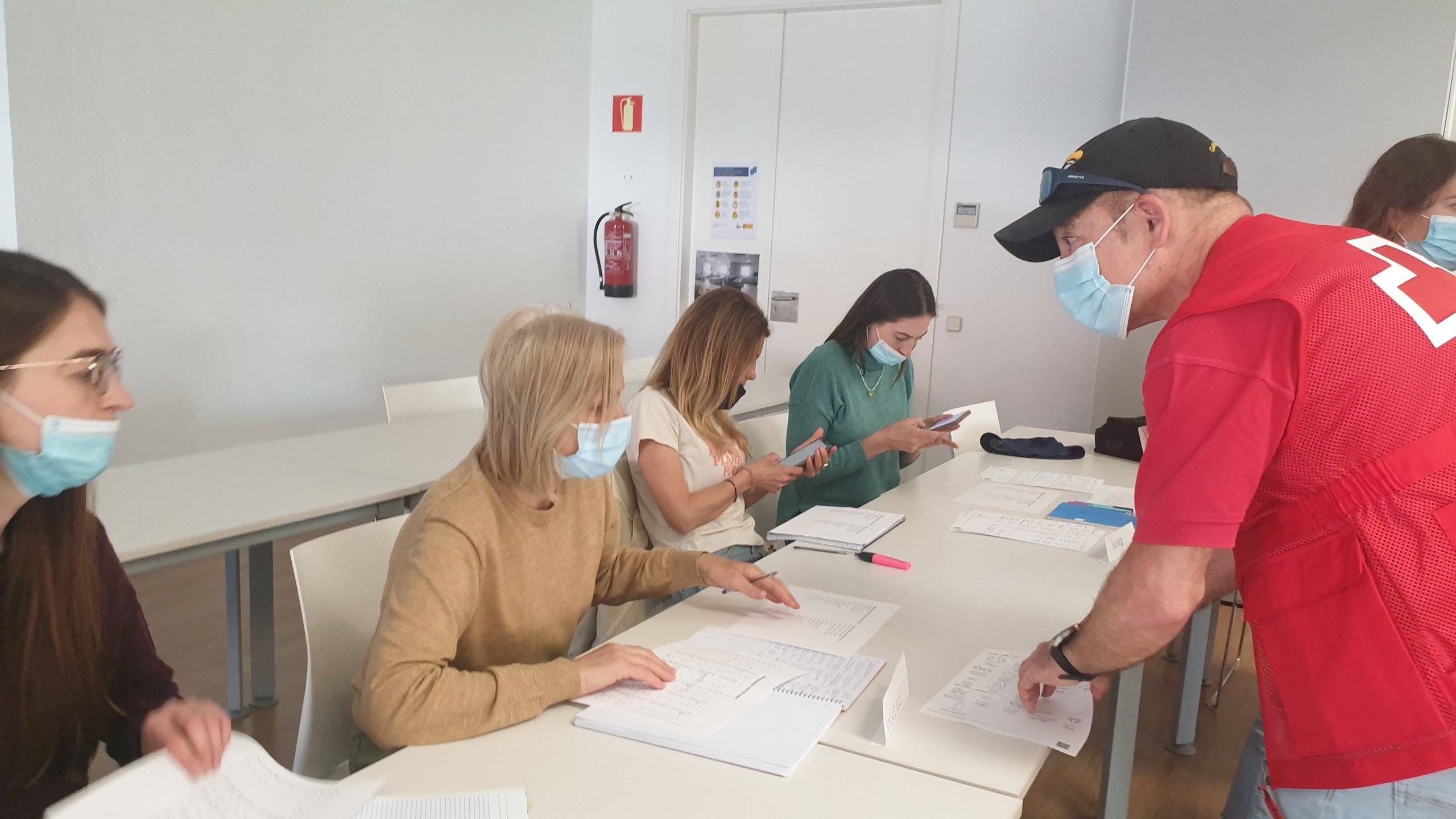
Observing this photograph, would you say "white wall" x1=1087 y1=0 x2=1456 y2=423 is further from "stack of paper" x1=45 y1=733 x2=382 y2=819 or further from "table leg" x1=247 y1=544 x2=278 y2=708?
"stack of paper" x1=45 y1=733 x2=382 y2=819

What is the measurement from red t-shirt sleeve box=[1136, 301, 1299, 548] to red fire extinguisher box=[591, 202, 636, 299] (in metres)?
4.76

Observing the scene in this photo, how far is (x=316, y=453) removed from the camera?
2.83 m

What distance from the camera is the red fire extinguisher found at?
5.57m

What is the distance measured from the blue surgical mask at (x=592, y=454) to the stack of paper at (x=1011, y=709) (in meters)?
0.59

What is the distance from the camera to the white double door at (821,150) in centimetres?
488

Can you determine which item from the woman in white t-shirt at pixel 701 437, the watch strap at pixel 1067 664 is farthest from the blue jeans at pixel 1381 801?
the woman in white t-shirt at pixel 701 437

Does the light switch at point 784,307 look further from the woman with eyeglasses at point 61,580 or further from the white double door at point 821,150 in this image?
the woman with eyeglasses at point 61,580

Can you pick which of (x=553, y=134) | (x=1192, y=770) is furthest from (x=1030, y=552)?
(x=553, y=134)

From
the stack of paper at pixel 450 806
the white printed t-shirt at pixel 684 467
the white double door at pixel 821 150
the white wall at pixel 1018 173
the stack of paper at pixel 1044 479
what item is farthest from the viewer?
the white double door at pixel 821 150

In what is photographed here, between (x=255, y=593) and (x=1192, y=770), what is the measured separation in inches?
101

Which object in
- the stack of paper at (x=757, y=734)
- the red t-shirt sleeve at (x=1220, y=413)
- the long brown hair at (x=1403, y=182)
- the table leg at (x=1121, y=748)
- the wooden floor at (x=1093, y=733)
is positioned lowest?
the wooden floor at (x=1093, y=733)

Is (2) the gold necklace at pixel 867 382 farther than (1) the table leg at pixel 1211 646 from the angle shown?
Yes

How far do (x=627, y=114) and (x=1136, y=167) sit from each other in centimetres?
478

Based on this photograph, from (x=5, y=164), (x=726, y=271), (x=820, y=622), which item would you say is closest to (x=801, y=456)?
(x=820, y=622)
